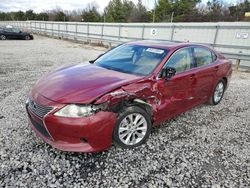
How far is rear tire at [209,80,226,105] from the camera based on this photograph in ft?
16.7

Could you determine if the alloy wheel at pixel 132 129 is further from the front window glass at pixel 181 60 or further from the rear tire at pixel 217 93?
the rear tire at pixel 217 93

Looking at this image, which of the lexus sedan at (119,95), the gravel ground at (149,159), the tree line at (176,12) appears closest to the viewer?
the gravel ground at (149,159)

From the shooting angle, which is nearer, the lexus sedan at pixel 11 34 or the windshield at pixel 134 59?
the windshield at pixel 134 59

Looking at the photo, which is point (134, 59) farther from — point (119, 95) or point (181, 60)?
point (119, 95)

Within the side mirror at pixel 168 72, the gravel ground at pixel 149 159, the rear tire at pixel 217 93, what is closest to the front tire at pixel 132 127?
the gravel ground at pixel 149 159

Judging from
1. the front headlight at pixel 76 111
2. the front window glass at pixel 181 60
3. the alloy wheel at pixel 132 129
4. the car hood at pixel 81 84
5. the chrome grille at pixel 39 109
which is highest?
the front window glass at pixel 181 60

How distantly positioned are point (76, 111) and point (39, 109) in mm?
543

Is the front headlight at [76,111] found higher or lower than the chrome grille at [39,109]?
higher

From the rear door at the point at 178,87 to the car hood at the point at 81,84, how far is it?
568mm

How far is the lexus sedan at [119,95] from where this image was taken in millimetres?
2789

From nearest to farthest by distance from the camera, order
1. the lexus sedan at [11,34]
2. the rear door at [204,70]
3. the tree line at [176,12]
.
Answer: the rear door at [204,70], the lexus sedan at [11,34], the tree line at [176,12]

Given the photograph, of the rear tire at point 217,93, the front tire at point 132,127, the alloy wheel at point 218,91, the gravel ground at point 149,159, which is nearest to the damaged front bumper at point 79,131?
the front tire at point 132,127

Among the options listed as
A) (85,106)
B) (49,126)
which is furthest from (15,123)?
(85,106)

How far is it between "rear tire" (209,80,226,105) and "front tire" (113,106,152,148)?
7.70 ft
